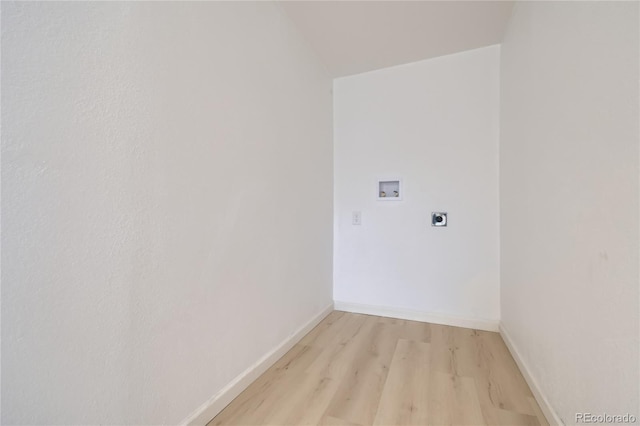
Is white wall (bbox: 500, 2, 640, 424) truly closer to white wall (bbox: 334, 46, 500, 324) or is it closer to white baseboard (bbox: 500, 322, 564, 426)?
white baseboard (bbox: 500, 322, 564, 426)

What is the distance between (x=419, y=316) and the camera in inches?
79.0

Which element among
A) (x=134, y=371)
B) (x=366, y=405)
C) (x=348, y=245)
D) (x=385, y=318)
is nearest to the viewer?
(x=134, y=371)

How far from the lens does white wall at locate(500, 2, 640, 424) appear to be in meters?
0.64

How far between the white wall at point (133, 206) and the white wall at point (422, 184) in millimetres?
989

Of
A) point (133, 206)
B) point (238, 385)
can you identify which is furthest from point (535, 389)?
point (133, 206)

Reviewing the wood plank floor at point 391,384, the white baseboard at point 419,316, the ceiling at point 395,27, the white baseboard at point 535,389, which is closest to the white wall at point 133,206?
the wood plank floor at point 391,384

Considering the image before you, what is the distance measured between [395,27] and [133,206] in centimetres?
181

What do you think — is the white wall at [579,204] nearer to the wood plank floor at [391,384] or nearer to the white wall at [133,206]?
the wood plank floor at [391,384]

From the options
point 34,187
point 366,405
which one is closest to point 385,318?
point 366,405

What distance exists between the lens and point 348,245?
2.25m

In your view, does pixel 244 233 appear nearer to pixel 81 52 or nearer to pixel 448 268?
pixel 81 52

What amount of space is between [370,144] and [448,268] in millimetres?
1155

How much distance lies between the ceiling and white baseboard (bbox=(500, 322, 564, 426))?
1955 mm
